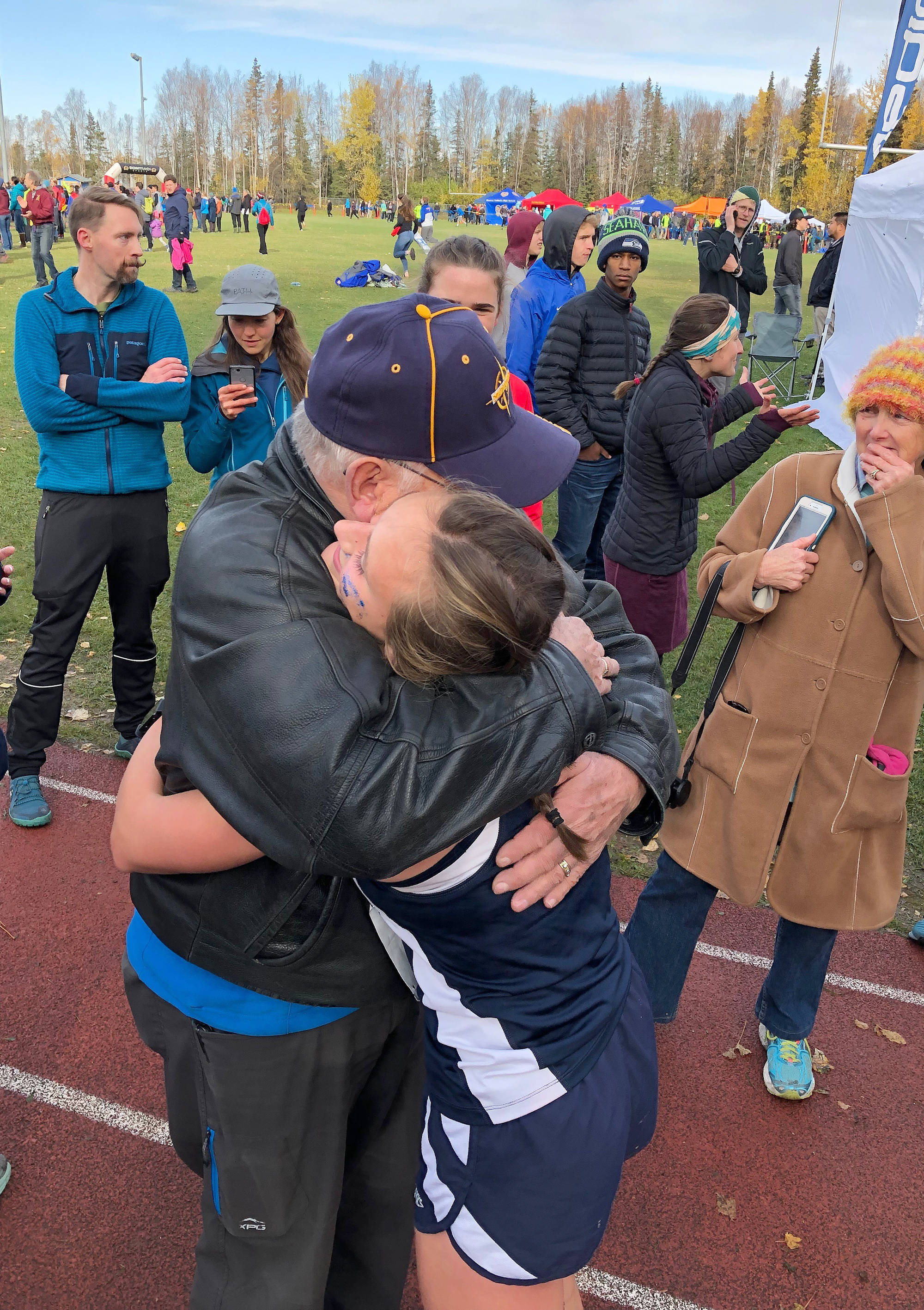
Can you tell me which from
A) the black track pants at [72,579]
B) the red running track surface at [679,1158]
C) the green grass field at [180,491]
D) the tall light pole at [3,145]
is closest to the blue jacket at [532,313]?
the green grass field at [180,491]

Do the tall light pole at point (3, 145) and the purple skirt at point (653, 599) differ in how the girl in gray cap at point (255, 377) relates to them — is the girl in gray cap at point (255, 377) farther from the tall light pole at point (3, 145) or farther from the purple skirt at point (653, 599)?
the tall light pole at point (3, 145)

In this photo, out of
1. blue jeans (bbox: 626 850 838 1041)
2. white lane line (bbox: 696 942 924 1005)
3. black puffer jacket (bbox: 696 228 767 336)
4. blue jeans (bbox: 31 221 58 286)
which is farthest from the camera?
blue jeans (bbox: 31 221 58 286)

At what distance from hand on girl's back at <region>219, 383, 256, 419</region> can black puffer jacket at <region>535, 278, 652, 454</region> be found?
6.83 ft

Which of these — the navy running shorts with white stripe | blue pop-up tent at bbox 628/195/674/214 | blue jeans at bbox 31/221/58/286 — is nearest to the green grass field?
blue jeans at bbox 31/221/58/286

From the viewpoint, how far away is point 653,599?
502 cm

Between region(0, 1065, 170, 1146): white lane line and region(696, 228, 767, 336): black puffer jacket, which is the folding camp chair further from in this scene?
region(0, 1065, 170, 1146): white lane line

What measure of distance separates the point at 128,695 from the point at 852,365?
11194 mm

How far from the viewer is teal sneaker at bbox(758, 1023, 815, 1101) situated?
3398mm

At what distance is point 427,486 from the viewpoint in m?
1.43

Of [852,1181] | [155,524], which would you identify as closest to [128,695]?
[155,524]

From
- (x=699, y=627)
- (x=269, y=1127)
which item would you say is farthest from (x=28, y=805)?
(x=269, y=1127)

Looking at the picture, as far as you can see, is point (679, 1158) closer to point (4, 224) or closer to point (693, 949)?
point (693, 949)

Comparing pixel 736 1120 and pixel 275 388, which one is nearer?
pixel 736 1120

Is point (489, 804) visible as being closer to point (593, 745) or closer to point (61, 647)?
point (593, 745)
